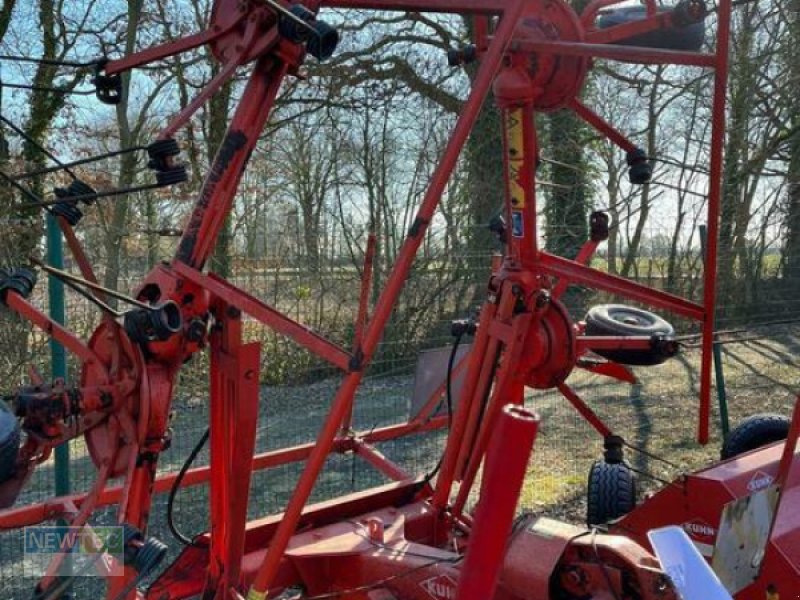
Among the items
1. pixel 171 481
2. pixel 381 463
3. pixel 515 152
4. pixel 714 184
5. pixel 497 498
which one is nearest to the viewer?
pixel 497 498

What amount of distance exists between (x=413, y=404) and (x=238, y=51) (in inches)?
98.7

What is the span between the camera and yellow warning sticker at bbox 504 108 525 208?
3.56 m

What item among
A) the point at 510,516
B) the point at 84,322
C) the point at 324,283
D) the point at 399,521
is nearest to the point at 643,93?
the point at 324,283

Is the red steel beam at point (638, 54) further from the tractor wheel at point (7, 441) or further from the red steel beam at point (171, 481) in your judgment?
the tractor wheel at point (7, 441)

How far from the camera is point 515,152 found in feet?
11.8

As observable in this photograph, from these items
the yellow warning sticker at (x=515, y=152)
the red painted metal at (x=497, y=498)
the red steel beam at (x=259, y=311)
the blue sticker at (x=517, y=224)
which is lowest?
the red painted metal at (x=497, y=498)

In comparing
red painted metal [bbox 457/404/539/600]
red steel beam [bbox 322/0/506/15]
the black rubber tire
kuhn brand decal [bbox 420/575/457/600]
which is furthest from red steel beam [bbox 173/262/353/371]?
the black rubber tire

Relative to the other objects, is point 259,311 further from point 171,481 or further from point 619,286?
point 619,286

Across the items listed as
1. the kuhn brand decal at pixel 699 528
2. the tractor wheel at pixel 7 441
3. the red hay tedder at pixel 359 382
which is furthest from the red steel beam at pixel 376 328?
the kuhn brand decal at pixel 699 528

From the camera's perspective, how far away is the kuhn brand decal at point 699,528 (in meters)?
3.24

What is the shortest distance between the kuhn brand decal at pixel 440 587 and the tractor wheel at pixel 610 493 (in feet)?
6.33

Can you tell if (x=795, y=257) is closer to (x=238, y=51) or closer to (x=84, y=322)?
(x=84, y=322)

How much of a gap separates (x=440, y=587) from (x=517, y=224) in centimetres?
170

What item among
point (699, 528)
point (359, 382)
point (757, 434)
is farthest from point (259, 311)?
point (757, 434)
